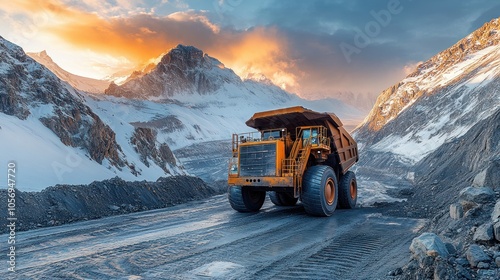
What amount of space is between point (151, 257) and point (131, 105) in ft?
305

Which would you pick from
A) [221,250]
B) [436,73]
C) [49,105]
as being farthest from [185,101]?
[221,250]

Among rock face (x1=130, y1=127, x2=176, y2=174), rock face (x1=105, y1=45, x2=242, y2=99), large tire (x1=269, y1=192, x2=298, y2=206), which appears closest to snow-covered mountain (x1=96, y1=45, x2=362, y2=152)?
rock face (x1=105, y1=45, x2=242, y2=99)

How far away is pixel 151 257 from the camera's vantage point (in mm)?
5879

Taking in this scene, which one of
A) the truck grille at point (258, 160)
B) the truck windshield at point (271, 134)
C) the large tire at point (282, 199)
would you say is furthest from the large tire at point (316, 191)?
the large tire at point (282, 199)

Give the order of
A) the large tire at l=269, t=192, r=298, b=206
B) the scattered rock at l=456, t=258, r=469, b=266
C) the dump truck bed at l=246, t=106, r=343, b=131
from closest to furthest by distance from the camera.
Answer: the scattered rock at l=456, t=258, r=469, b=266
the dump truck bed at l=246, t=106, r=343, b=131
the large tire at l=269, t=192, r=298, b=206

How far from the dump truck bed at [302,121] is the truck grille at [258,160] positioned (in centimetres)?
149

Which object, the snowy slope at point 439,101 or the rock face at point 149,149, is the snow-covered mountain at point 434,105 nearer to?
the snowy slope at point 439,101

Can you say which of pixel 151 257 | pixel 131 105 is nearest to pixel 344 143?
pixel 151 257

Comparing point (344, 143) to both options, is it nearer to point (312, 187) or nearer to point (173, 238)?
point (312, 187)

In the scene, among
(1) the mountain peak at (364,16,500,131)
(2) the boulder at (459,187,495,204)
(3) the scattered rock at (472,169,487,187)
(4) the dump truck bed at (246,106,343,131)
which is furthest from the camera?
(1) the mountain peak at (364,16,500,131)

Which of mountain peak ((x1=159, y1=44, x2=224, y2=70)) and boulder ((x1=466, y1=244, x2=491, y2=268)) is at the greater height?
mountain peak ((x1=159, y1=44, x2=224, y2=70))

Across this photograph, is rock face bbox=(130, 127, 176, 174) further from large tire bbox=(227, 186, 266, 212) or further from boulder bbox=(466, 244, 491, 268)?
boulder bbox=(466, 244, 491, 268)

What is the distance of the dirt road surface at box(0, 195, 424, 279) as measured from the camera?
5.05 m

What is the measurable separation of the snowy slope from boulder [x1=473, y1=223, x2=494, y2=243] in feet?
114
